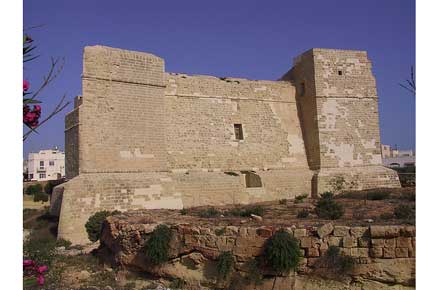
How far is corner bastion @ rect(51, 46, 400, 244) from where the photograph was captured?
12.3 meters

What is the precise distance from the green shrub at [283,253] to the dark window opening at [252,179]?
937cm

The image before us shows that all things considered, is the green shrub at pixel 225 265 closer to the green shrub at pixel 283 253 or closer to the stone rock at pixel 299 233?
the green shrub at pixel 283 253

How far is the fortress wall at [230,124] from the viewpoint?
14484mm

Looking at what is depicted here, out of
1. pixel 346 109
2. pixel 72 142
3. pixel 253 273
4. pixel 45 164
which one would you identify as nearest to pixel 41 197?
pixel 72 142

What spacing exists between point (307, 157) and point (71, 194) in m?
9.31

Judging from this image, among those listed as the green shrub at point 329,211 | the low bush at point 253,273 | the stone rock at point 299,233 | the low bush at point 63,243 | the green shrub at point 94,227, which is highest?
the stone rock at point 299,233

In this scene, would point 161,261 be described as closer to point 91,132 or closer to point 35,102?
point 35,102

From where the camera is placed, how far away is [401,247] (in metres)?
5.42

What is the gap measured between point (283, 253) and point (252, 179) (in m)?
9.68

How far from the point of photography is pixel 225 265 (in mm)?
6016

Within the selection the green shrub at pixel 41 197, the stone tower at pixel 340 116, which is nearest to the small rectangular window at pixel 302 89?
the stone tower at pixel 340 116

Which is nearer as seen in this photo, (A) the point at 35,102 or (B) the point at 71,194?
(A) the point at 35,102

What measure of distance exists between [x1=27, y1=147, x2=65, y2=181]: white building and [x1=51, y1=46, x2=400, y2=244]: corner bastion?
39265mm

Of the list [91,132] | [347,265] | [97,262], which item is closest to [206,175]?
[91,132]
